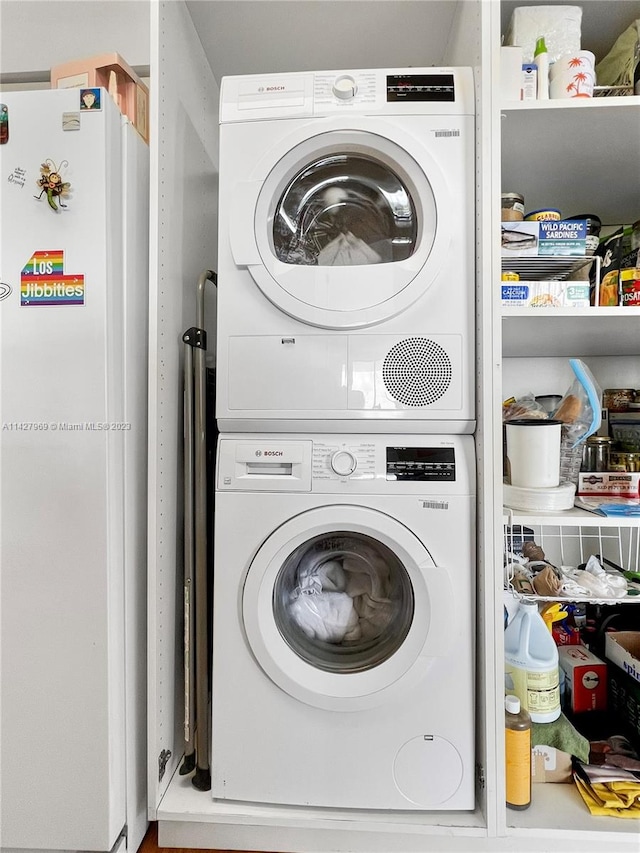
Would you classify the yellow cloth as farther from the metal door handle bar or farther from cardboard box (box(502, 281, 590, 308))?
cardboard box (box(502, 281, 590, 308))

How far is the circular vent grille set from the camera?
1.24 meters

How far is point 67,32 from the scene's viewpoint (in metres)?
1.79

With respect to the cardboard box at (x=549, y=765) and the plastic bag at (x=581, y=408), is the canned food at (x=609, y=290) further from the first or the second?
the cardboard box at (x=549, y=765)

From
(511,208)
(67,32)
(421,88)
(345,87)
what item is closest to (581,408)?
(511,208)

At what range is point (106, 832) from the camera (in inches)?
44.3

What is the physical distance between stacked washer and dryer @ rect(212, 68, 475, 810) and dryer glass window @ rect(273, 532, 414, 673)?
0.7 inches

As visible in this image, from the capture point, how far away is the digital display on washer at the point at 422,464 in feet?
4.02

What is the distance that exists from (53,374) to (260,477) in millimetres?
522

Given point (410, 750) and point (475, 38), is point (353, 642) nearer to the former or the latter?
point (410, 750)

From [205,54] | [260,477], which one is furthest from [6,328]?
[205,54]

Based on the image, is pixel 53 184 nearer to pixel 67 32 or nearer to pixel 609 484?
pixel 67 32

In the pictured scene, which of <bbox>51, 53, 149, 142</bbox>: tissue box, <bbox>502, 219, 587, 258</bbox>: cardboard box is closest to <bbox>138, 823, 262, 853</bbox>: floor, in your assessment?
<bbox>502, 219, 587, 258</bbox>: cardboard box

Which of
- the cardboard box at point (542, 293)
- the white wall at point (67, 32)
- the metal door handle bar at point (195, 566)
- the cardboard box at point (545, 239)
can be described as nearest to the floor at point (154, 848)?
the metal door handle bar at point (195, 566)

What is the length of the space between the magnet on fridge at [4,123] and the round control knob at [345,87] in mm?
758
